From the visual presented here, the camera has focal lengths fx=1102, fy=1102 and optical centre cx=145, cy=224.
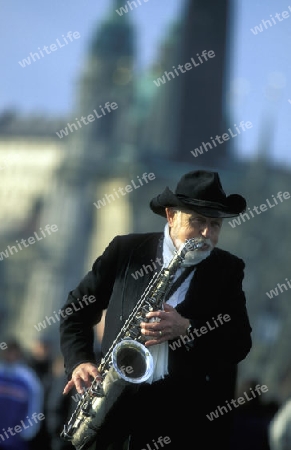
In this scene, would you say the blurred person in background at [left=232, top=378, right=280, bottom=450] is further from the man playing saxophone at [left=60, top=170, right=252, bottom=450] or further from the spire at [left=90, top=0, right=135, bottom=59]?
the spire at [left=90, top=0, right=135, bottom=59]

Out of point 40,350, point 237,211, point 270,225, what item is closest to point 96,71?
point 270,225

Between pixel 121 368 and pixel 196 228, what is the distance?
713 mm

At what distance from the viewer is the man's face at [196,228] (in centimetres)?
496

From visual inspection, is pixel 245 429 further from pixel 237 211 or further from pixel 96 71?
pixel 96 71

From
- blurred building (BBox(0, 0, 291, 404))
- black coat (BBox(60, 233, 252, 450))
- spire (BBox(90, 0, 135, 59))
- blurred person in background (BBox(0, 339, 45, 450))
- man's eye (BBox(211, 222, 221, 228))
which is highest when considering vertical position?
spire (BBox(90, 0, 135, 59))

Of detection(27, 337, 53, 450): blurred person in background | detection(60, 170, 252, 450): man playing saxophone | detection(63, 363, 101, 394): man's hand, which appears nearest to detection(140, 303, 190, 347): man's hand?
detection(60, 170, 252, 450): man playing saxophone

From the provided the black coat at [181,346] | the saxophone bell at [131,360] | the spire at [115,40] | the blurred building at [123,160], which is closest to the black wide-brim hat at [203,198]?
the black coat at [181,346]

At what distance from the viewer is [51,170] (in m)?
76.4

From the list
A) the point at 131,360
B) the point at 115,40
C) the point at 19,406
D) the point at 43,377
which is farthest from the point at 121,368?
the point at 115,40

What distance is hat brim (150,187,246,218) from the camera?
4.94 m

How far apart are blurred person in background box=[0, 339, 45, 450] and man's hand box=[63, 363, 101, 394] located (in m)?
5.56

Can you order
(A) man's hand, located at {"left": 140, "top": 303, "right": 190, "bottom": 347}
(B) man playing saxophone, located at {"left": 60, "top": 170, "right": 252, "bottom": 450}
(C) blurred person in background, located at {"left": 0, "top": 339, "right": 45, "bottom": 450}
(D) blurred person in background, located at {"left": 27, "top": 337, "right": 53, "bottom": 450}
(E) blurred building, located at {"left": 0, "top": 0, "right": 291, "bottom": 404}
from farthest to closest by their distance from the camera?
(E) blurred building, located at {"left": 0, "top": 0, "right": 291, "bottom": 404}, (D) blurred person in background, located at {"left": 27, "top": 337, "right": 53, "bottom": 450}, (C) blurred person in background, located at {"left": 0, "top": 339, "right": 45, "bottom": 450}, (B) man playing saxophone, located at {"left": 60, "top": 170, "right": 252, "bottom": 450}, (A) man's hand, located at {"left": 140, "top": 303, "right": 190, "bottom": 347}

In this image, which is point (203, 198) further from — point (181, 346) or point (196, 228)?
point (181, 346)

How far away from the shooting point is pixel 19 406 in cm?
1054
